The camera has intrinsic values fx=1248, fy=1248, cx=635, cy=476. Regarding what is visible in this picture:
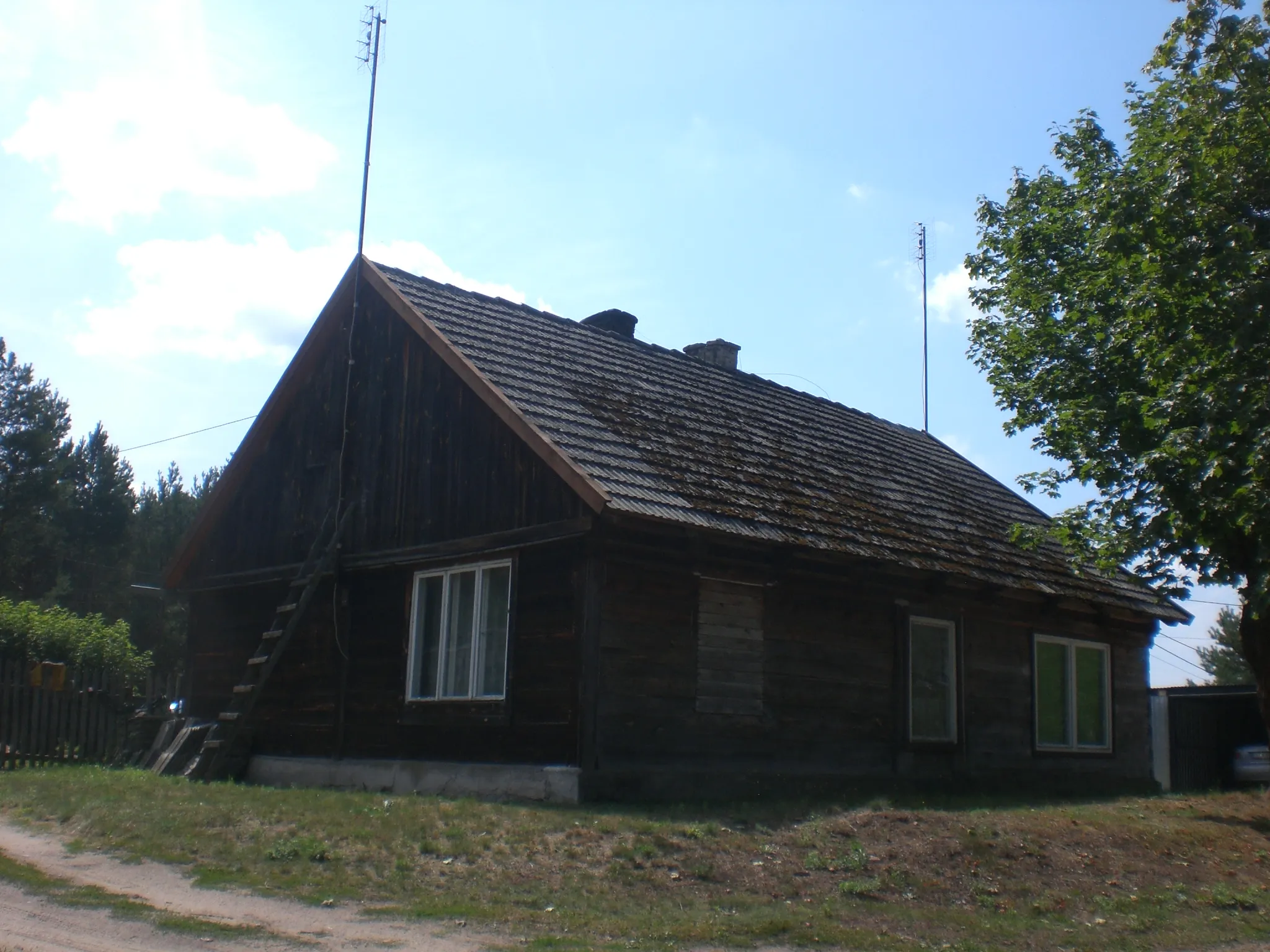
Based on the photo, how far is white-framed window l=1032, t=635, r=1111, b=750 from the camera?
1931cm

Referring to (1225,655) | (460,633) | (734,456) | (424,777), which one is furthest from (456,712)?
(1225,655)

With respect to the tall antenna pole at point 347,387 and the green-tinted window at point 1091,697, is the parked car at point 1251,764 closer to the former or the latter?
the green-tinted window at point 1091,697

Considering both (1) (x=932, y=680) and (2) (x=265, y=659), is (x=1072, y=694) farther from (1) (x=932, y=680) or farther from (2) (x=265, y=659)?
(2) (x=265, y=659)

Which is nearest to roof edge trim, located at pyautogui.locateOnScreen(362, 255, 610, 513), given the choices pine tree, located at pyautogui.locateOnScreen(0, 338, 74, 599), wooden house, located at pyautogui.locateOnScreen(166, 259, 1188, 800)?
wooden house, located at pyautogui.locateOnScreen(166, 259, 1188, 800)

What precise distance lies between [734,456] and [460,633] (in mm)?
4367

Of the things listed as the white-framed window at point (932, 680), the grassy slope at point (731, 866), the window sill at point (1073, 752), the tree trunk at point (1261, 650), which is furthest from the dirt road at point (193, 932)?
the window sill at point (1073, 752)

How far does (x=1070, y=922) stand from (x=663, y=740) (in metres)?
5.58

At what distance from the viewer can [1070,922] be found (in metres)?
8.88

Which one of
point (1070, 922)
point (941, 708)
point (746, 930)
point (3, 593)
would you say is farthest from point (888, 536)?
point (3, 593)

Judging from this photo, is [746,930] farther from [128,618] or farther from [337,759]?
[128,618]

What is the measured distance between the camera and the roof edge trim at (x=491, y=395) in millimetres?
12922

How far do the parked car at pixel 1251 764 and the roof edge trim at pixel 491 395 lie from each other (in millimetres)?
18019

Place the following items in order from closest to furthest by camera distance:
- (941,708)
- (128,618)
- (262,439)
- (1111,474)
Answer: (1111,474) < (941,708) < (262,439) < (128,618)

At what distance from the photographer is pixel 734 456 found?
1664cm
